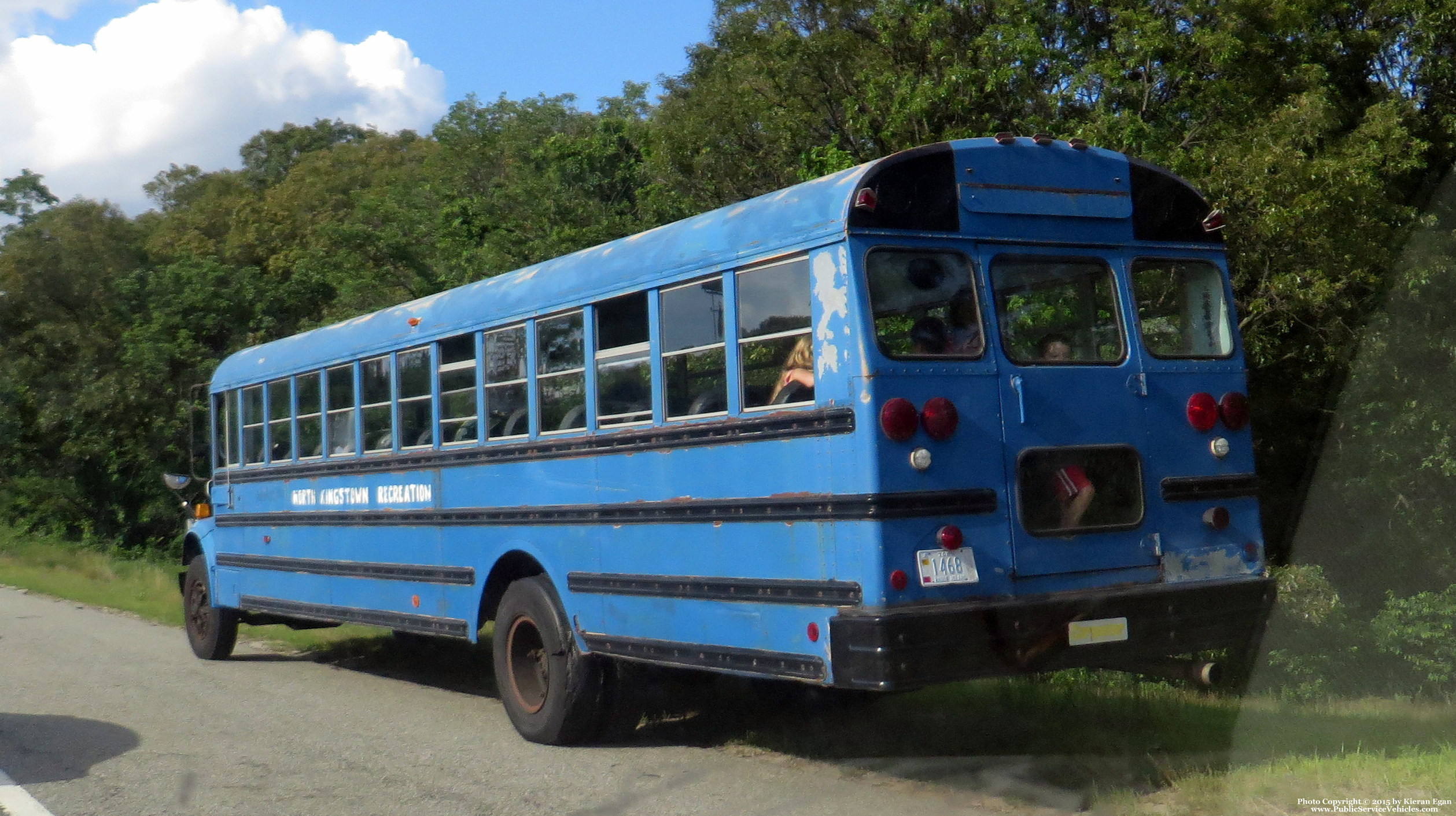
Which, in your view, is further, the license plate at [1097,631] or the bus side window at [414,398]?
the bus side window at [414,398]

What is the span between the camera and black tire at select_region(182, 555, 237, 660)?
11.6 meters

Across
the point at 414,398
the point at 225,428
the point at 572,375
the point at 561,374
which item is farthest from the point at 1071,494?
the point at 225,428

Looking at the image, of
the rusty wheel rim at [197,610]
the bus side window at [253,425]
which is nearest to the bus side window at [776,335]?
the bus side window at [253,425]

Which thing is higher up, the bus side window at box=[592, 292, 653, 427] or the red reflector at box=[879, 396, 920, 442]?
the bus side window at box=[592, 292, 653, 427]

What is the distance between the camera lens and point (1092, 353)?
602 centimetres

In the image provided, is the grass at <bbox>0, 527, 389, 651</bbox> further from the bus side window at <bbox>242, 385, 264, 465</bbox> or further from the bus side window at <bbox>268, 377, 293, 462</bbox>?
the bus side window at <bbox>268, 377, 293, 462</bbox>

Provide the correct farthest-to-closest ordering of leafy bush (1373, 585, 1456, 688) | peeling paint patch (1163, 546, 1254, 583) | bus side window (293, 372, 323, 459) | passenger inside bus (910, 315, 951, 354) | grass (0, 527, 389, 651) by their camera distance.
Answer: leafy bush (1373, 585, 1456, 688) < grass (0, 527, 389, 651) < bus side window (293, 372, 323, 459) < peeling paint patch (1163, 546, 1254, 583) < passenger inside bus (910, 315, 951, 354)

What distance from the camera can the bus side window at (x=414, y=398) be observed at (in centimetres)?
866

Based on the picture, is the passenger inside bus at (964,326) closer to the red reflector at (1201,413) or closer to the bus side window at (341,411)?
the red reflector at (1201,413)

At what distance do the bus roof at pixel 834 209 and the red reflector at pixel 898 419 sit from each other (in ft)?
2.26

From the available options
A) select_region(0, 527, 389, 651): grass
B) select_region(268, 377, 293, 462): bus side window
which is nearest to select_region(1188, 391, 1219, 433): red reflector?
select_region(268, 377, 293, 462): bus side window

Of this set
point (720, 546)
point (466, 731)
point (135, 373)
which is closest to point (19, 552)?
point (135, 373)

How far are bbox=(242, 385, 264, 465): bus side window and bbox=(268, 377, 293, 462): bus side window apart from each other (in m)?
0.16

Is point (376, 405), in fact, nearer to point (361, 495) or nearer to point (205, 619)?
point (361, 495)
